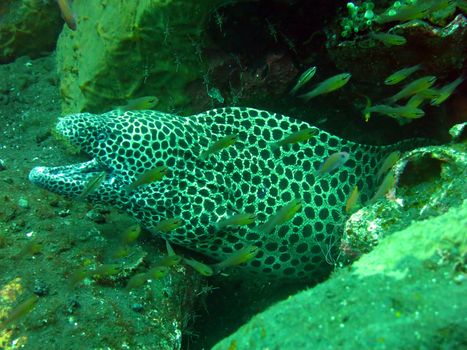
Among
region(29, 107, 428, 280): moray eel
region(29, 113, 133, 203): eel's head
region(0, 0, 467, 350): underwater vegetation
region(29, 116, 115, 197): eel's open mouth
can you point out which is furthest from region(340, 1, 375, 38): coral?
region(29, 116, 115, 197): eel's open mouth

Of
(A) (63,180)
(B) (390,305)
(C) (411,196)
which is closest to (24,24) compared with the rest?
(A) (63,180)

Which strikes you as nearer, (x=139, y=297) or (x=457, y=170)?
(x=457, y=170)

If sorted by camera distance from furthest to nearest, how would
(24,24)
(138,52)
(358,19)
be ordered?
(24,24) < (138,52) < (358,19)

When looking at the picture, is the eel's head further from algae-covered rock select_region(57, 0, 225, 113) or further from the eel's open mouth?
algae-covered rock select_region(57, 0, 225, 113)

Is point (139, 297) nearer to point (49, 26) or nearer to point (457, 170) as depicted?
point (457, 170)

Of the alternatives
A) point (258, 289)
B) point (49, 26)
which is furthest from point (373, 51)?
point (49, 26)

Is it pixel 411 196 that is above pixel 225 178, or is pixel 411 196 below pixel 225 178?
above

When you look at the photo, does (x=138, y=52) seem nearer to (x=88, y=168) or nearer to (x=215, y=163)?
(x=88, y=168)
